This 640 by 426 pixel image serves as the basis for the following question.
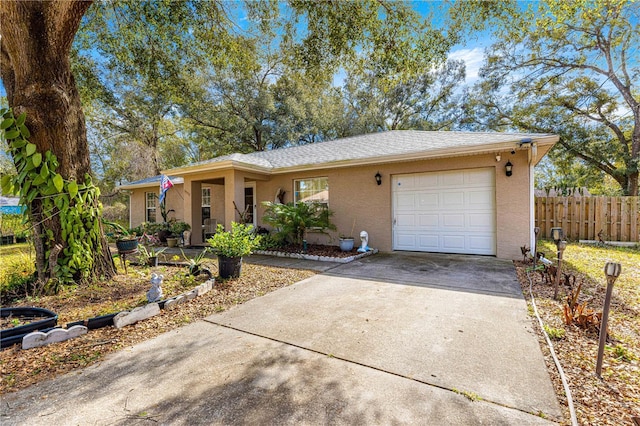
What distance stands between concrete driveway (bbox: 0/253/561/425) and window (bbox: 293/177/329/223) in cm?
544

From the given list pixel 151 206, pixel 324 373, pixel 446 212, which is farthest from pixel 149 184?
pixel 324 373

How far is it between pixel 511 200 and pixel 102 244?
329 inches

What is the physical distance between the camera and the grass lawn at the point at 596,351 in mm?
1918

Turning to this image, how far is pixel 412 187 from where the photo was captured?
7906mm

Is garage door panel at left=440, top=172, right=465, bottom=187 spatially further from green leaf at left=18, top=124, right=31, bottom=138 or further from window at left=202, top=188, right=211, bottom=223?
window at left=202, top=188, right=211, bottom=223

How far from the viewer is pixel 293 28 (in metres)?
5.51

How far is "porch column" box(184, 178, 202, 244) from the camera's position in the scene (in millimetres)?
10141

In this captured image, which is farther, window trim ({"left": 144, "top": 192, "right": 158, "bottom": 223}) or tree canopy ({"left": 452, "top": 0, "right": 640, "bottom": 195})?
window trim ({"left": 144, "top": 192, "right": 158, "bottom": 223})

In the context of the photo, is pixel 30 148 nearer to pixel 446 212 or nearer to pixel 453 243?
pixel 446 212

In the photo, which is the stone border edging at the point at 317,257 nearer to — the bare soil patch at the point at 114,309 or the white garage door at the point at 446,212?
the white garage door at the point at 446,212

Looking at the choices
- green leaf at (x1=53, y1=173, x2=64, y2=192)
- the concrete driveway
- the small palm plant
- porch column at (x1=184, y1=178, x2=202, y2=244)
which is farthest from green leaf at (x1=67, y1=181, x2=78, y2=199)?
porch column at (x1=184, y1=178, x2=202, y2=244)

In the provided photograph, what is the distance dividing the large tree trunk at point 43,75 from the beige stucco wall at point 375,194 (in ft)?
15.7

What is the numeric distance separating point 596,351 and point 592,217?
9.55 metres

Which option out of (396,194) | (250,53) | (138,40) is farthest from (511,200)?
(138,40)
